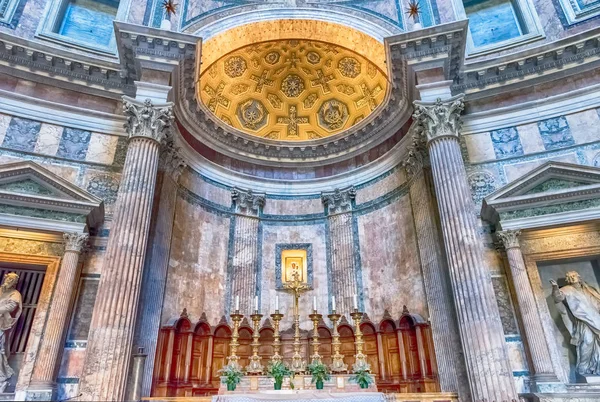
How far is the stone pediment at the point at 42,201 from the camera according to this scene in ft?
29.8

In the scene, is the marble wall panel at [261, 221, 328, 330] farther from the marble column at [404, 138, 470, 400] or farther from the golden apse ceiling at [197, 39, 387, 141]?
→ the golden apse ceiling at [197, 39, 387, 141]

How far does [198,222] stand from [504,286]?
9.38 m

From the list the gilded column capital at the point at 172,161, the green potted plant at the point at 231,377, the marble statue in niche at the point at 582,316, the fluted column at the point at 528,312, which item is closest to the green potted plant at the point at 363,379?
the green potted plant at the point at 231,377

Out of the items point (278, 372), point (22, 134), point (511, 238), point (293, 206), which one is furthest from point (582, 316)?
point (22, 134)

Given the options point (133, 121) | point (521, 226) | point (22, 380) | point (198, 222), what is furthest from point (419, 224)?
point (22, 380)

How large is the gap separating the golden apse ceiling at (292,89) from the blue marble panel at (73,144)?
567 centimetres

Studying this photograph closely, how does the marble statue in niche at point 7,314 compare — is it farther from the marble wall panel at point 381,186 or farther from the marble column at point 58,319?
the marble wall panel at point 381,186

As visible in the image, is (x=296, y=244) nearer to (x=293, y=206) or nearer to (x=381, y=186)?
(x=293, y=206)

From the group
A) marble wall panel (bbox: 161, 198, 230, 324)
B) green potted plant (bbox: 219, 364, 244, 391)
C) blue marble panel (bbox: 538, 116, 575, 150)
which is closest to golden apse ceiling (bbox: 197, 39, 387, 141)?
marble wall panel (bbox: 161, 198, 230, 324)

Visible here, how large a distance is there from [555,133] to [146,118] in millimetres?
10951

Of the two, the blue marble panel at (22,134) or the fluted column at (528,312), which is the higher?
the blue marble panel at (22,134)

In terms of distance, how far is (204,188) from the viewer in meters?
14.2

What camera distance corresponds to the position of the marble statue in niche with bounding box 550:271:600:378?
8695 millimetres

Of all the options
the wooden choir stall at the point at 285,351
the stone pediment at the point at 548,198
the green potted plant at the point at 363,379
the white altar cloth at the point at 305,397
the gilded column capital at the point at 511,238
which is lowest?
the white altar cloth at the point at 305,397
